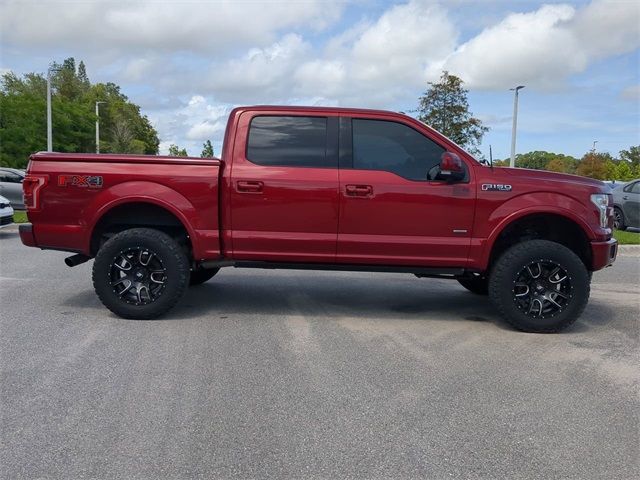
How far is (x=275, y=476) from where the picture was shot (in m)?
2.99

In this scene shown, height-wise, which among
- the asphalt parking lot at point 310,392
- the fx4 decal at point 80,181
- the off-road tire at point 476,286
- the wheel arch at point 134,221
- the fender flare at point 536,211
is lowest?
the asphalt parking lot at point 310,392

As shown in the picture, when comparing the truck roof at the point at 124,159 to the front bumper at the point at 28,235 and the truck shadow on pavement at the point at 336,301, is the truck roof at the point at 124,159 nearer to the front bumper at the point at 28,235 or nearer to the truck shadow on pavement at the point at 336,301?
the front bumper at the point at 28,235

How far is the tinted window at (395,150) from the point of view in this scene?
5.73 m

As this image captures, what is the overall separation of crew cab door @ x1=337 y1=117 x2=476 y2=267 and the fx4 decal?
2330 mm

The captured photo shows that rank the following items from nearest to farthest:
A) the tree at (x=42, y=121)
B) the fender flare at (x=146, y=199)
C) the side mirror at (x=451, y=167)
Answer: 1. the side mirror at (x=451, y=167)
2. the fender flare at (x=146, y=199)
3. the tree at (x=42, y=121)

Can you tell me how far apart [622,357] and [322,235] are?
111 inches

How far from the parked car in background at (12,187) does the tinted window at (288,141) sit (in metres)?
12.7

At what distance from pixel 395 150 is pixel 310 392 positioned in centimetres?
268

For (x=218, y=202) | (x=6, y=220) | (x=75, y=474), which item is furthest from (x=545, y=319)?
(x=6, y=220)

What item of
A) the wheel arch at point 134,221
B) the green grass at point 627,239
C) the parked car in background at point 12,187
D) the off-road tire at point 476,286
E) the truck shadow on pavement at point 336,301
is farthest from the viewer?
the parked car in background at point 12,187

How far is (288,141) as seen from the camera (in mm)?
5852

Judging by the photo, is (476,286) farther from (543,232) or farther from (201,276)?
(201,276)

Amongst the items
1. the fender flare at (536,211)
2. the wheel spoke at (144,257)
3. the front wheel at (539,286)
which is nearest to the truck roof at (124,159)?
the wheel spoke at (144,257)

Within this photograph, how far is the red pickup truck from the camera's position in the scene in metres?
5.63
